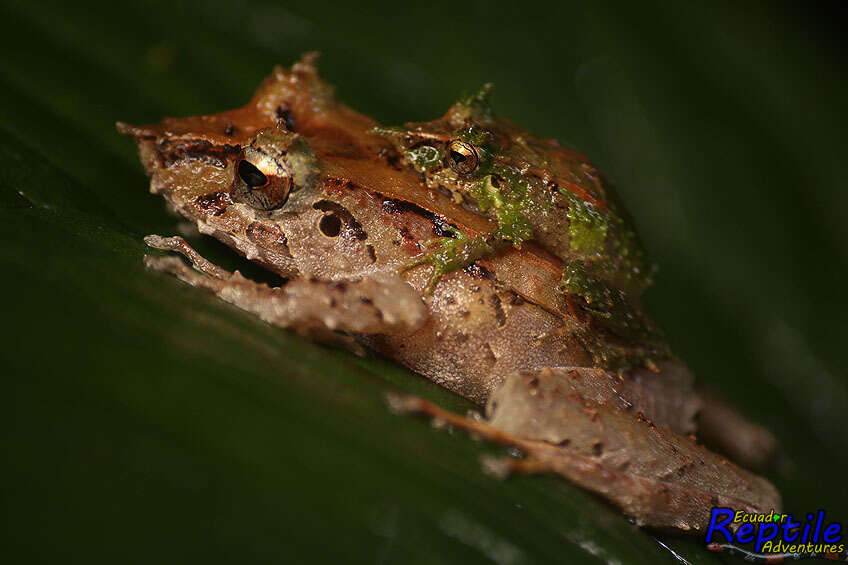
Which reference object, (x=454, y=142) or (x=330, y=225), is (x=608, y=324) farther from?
(x=330, y=225)

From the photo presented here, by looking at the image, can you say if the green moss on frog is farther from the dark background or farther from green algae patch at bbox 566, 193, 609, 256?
the dark background

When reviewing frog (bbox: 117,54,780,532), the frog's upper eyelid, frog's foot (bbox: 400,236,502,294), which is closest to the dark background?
frog (bbox: 117,54,780,532)

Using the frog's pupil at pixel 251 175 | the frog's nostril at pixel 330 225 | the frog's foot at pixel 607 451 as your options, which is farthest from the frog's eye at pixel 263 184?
the frog's foot at pixel 607 451

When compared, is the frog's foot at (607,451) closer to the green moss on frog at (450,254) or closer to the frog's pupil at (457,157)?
the green moss on frog at (450,254)

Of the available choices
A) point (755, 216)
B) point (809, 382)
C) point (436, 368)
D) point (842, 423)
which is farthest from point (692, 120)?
point (436, 368)

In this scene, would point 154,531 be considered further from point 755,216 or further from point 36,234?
point 755,216

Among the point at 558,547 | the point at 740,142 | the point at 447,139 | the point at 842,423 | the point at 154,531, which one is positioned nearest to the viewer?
the point at 154,531
